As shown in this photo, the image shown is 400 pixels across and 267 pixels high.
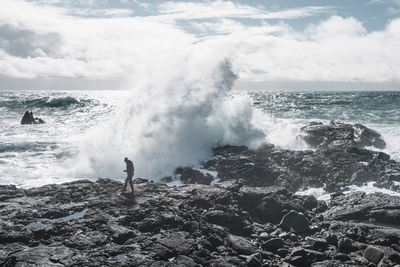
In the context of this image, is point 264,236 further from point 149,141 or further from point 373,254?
point 149,141

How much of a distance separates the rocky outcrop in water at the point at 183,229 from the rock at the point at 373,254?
0.03 metres

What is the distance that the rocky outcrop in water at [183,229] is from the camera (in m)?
8.59

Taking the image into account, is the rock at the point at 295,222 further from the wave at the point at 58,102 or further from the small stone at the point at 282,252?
the wave at the point at 58,102

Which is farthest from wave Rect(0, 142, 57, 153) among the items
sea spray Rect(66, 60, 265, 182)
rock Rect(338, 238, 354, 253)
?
rock Rect(338, 238, 354, 253)

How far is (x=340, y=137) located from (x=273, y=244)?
52.5 feet

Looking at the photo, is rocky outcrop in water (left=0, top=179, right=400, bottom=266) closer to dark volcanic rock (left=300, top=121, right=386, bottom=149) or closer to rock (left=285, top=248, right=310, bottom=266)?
rock (left=285, top=248, right=310, bottom=266)

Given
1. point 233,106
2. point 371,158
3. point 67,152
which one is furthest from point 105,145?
point 371,158

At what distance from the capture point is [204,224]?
10680mm

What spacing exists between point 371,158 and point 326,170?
326cm

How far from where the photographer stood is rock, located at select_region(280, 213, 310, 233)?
Answer: 10.9 metres

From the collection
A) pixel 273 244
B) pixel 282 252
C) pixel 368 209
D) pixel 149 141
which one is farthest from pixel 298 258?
pixel 149 141

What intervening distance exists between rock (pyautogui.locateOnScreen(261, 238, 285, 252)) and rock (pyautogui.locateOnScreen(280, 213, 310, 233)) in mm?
1447

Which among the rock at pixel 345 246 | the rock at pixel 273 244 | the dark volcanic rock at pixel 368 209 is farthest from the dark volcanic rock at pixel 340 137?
the rock at pixel 273 244

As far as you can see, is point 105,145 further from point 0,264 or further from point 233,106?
point 0,264
